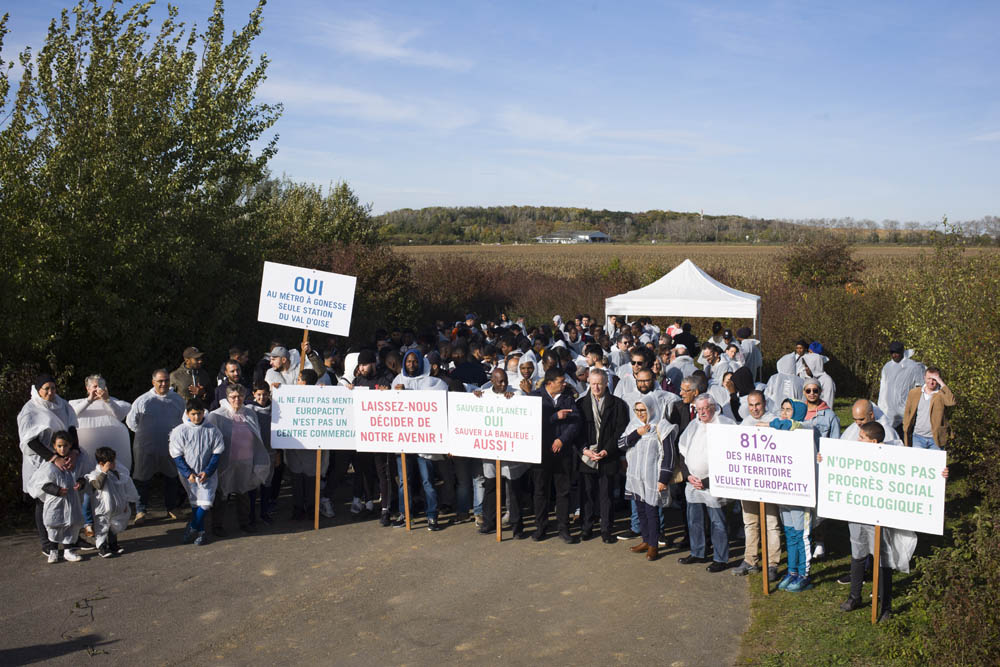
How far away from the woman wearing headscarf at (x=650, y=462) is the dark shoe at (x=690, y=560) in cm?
25

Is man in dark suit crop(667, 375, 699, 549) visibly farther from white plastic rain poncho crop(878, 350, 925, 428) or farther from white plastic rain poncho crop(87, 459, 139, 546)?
white plastic rain poncho crop(87, 459, 139, 546)

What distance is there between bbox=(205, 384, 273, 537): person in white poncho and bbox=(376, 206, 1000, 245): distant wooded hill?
268 ft

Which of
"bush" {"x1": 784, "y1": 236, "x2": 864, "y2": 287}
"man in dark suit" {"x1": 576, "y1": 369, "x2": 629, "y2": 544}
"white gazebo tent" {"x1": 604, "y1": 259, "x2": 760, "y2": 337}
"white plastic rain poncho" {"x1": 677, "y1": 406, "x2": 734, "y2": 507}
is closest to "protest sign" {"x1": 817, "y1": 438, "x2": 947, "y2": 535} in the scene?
"white plastic rain poncho" {"x1": 677, "y1": 406, "x2": 734, "y2": 507}

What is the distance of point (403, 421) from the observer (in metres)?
9.33

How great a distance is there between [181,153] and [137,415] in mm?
5573

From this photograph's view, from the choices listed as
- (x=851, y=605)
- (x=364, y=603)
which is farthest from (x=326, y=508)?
(x=851, y=605)

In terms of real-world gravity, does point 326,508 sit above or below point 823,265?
below

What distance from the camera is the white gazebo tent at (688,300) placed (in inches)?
718

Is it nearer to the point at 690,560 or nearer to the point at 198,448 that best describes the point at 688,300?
the point at 690,560

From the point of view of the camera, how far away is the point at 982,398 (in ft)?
33.3

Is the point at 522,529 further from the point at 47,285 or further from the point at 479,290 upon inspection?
the point at 479,290

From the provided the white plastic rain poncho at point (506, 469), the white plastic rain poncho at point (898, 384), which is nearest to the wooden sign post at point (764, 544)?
the white plastic rain poncho at point (506, 469)

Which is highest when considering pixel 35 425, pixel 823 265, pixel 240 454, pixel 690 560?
pixel 823 265

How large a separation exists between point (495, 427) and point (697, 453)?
2186mm
